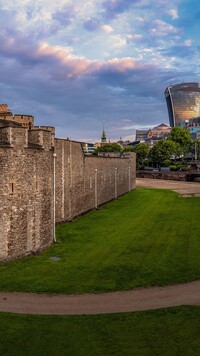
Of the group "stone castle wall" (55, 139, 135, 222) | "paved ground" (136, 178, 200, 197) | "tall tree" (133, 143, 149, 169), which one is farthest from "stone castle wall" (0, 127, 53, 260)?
"tall tree" (133, 143, 149, 169)

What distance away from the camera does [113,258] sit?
25547 millimetres

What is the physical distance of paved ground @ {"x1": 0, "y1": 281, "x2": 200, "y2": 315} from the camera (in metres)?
17.3

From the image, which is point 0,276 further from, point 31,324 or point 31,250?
point 31,324

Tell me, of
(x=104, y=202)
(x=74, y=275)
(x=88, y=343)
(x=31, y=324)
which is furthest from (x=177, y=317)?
(x=104, y=202)

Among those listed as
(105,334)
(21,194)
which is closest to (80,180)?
(21,194)

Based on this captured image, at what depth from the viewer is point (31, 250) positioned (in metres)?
26.0

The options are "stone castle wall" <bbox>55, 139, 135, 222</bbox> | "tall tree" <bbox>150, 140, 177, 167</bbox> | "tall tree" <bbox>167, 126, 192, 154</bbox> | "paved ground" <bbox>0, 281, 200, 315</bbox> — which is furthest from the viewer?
"tall tree" <bbox>167, 126, 192, 154</bbox>

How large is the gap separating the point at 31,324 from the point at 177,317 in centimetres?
601

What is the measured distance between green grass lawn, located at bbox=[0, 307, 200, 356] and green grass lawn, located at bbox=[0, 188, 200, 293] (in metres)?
3.72

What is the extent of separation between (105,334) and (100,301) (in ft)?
12.5

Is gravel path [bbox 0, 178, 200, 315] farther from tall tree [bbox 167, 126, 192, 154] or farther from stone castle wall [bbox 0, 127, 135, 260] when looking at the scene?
tall tree [bbox 167, 126, 192, 154]

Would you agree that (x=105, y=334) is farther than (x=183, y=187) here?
No

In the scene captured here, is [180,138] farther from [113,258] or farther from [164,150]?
[113,258]

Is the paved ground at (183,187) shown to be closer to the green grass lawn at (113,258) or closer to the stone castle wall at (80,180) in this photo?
the stone castle wall at (80,180)
